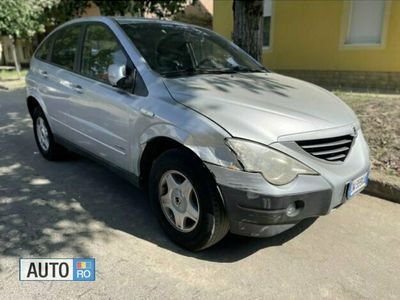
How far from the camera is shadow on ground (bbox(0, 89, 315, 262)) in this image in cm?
311

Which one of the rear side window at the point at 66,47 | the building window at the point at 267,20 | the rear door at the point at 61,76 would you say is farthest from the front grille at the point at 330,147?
the building window at the point at 267,20

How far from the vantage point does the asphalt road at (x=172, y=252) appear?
8.55 feet

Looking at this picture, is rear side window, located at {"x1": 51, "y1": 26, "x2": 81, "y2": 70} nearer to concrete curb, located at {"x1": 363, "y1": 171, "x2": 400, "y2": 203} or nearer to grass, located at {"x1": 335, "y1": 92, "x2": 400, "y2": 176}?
concrete curb, located at {"x1": 363, "y1": 171, "x2": 400, "y2": 203}

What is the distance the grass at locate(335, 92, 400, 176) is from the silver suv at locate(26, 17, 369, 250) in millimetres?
1400

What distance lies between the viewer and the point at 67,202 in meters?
3.90

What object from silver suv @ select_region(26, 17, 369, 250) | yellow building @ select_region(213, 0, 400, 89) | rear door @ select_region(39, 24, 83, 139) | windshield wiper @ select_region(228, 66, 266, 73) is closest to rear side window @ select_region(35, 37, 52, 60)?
rear door @ select_region(39, 24, 83, 139)

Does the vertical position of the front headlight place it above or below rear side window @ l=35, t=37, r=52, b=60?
below

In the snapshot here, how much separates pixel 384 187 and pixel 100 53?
3217mm

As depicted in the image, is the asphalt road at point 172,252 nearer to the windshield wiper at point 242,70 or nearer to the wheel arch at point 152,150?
the wheel arch at point 152,150

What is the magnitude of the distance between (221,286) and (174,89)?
151 centimetres

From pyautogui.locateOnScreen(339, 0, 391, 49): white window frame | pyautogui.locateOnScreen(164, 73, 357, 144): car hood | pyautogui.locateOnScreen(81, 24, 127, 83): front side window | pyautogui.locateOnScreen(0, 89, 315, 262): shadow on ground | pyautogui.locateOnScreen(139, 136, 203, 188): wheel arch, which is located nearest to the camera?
pyautogui.locateOnScreen(164, 73, 357, 144): car hood

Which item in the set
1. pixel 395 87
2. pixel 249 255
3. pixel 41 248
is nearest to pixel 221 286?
pixel 249 255

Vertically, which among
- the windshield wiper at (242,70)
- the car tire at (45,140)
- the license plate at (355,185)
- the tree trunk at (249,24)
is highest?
the tree trunk at (249,24)

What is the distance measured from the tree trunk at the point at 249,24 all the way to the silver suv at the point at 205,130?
5.74ft
